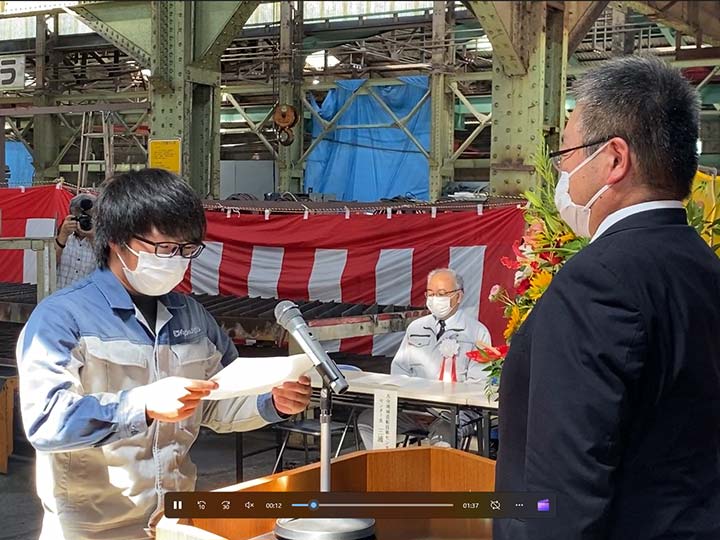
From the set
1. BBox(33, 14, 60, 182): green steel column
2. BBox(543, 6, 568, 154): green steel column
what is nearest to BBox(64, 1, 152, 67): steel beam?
BBox(543, 6, 568, 154): green steel column

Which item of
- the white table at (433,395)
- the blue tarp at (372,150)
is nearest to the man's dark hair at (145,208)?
the white table at (433,395)

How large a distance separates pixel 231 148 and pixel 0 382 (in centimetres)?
1070

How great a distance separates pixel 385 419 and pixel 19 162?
1357 cm

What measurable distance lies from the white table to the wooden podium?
1.82 m

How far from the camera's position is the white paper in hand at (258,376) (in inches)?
70.7

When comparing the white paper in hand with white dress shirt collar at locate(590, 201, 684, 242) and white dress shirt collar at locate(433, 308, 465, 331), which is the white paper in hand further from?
white dress shirt collar at locate(433, 308, 465, 331)

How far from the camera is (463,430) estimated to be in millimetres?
4820

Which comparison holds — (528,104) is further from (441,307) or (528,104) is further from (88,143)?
(88,143)

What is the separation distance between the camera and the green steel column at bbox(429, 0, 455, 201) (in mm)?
12109

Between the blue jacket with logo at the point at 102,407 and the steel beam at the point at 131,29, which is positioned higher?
the steel beam at the point at 131,29

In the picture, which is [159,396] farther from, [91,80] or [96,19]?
[91,80]

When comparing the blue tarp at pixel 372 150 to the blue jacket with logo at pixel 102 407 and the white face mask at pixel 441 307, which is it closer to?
the white face mask at pixel 441 307

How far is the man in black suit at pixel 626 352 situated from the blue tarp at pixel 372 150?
465 inches

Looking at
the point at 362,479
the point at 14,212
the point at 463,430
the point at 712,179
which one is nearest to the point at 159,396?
the point at 362,479
